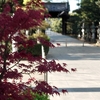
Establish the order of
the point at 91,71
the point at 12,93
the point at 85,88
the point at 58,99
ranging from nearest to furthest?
the point at 12,93 → the point at 58,99 → the point at 85,88 → the point at 91,71

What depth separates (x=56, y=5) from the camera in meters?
39.5

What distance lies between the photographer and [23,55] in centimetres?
370

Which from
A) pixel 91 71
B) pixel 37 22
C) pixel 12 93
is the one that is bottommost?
pixel 91 71

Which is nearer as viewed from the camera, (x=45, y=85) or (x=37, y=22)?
(x=37, y=22)

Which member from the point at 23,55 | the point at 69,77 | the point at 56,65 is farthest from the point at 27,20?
the point at 69,77

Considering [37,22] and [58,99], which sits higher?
[37,22]

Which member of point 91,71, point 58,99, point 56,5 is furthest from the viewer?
point 56,5

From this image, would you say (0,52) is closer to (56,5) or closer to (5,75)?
(5,75)

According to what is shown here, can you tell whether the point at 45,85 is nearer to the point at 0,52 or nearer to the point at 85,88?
the point at 0,52

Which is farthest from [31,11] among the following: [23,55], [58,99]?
[58,99]

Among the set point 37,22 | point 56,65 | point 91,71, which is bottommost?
point 91,71

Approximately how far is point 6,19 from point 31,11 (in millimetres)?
302

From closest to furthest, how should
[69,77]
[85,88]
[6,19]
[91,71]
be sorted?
[6,19] → [85,88] → [69,77] → [91,71]

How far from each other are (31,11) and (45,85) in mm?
965
